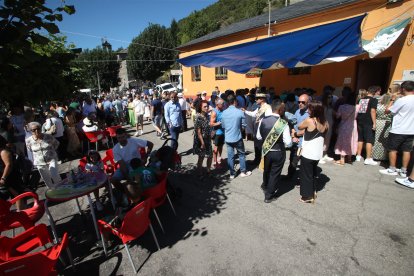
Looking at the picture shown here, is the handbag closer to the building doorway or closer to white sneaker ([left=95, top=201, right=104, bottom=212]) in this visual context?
white sneaker ([left=95, top=201, right=104, bottom=212])

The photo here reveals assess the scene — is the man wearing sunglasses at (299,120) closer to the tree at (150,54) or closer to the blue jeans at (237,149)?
the blue jeans at (237,149)

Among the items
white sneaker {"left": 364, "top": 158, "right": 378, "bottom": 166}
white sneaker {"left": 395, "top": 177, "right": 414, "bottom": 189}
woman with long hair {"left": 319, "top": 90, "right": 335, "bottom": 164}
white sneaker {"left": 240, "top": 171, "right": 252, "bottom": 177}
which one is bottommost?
white sneaker {"left": 240, "top": 171, "right": 252, "bottom": 177}

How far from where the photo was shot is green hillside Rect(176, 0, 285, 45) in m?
52.5

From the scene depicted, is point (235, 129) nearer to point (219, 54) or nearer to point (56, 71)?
point (56, 71)

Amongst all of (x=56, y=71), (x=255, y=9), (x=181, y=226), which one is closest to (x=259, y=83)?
(x=181, y=226)

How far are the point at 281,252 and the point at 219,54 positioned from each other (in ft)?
23.5

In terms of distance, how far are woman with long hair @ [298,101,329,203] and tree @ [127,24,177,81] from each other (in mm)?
38394

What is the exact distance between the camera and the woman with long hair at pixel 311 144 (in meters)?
3.89

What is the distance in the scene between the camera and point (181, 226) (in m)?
3.96

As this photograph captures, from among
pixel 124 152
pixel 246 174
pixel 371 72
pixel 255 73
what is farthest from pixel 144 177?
pixel 371 72

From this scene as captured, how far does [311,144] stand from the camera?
13.2 ft

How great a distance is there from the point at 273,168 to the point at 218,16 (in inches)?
3434

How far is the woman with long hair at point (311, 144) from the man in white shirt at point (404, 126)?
6.97 ft

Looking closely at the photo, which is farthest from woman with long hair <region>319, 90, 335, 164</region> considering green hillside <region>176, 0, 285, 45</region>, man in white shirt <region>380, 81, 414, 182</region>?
green hillside <region>176, 0, 285, 45</region>
